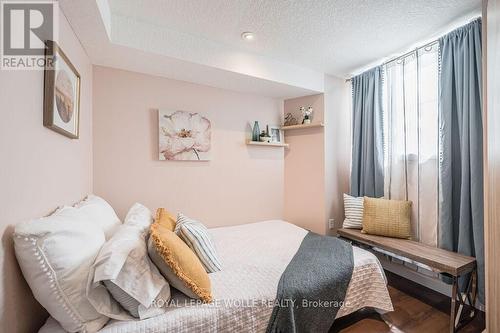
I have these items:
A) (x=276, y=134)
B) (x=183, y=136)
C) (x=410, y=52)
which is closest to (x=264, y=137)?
(x=276, y=134)

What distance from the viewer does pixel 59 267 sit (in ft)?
3.05

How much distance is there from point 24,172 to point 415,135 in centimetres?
300

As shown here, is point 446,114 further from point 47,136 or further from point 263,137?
point 47,136

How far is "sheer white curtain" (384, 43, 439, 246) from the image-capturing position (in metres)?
2.13

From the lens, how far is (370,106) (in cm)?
261

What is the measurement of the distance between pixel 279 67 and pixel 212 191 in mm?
1640

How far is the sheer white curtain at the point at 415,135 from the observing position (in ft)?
7.00

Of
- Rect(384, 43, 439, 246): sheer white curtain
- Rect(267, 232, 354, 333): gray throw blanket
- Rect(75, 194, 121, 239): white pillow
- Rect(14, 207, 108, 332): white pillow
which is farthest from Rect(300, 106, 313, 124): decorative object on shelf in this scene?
Rect(14, 207, 108, 332): white pillow

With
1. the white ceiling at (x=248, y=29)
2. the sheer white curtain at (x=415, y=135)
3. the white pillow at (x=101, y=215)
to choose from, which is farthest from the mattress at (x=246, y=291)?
the white ceiling at (x=248, y=29)

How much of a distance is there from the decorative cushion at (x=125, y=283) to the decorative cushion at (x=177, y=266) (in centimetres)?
4

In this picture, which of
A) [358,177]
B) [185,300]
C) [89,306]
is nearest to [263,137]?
[358,177]

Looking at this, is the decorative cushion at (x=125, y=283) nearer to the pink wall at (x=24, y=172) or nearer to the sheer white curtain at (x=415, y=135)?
the pink wall at (x=24, y=172)

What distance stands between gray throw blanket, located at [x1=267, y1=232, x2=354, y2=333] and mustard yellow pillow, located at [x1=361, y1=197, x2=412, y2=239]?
0.67 metres

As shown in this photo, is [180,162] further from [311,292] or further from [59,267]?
[311,292]
